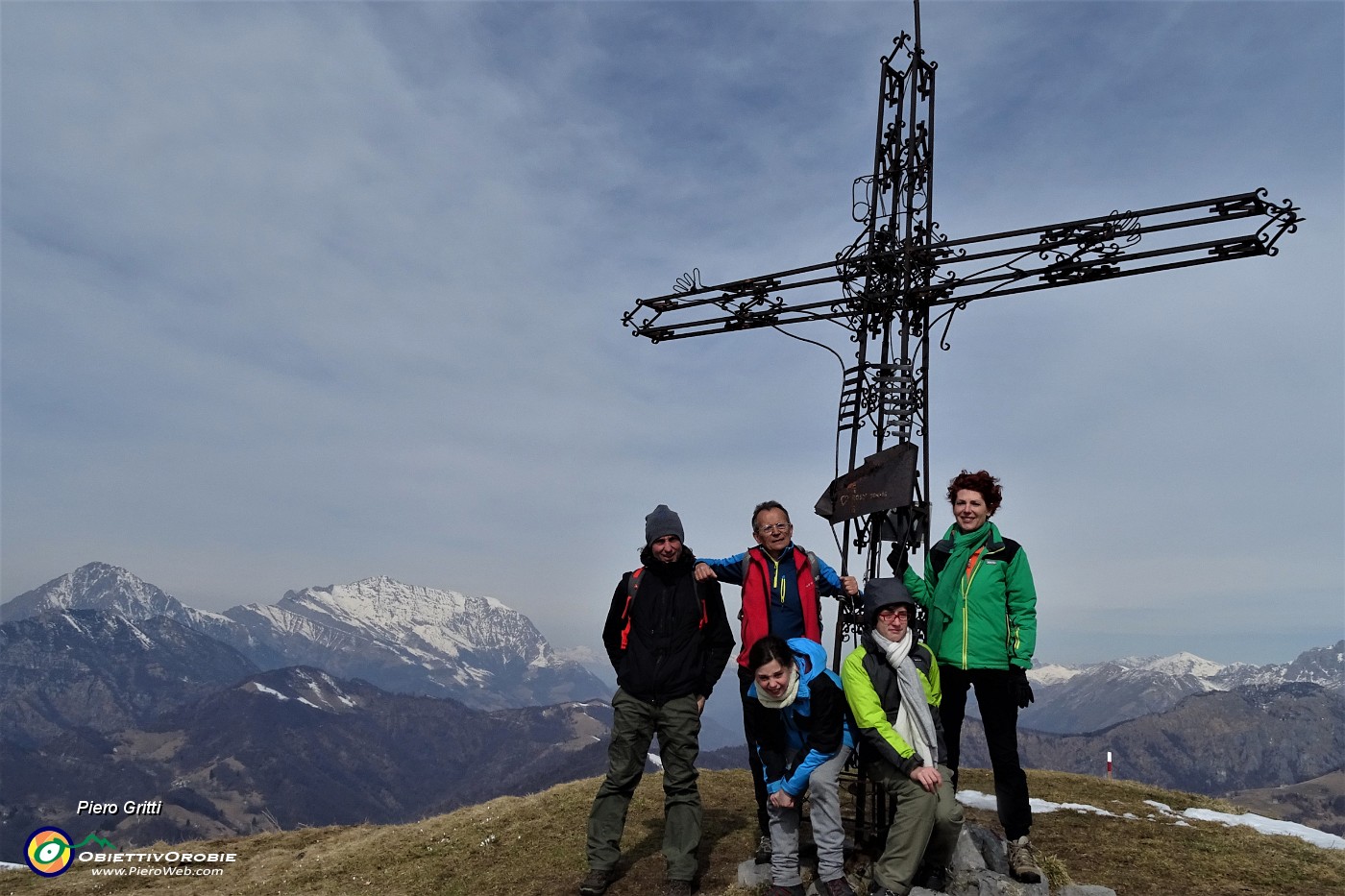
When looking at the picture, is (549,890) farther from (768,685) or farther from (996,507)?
(996,507)

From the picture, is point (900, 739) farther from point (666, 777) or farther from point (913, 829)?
point (666, 777)

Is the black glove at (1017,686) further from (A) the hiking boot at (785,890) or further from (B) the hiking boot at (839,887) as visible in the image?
(A) the hiking boot at (785,890)

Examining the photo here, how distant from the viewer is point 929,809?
6.67m

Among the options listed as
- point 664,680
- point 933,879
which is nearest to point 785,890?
point 933,879

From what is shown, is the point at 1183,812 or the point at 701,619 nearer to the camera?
the point at 701,619

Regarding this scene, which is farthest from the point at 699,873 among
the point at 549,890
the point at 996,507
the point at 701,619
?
the point at 996,507

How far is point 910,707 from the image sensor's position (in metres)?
6.91

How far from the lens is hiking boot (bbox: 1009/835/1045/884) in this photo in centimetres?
713

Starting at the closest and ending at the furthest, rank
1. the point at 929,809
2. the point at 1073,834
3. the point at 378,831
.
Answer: the point at 929,809 < the point at 1073,834 < the point at 378,831

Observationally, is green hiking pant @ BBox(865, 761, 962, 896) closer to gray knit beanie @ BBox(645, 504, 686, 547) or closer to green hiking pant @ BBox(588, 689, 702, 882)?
green hiking pant @ BBox(588, 689, 702, 882)

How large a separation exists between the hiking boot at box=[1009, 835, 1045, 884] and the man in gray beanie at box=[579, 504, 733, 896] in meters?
2.88

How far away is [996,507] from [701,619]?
305 cm

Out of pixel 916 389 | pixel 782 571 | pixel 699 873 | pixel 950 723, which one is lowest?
pixel 699 873

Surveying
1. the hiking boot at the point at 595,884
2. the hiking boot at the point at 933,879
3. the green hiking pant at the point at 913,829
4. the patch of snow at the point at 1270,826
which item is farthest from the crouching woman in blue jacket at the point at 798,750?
the patch of snow at the point at 1270,826
